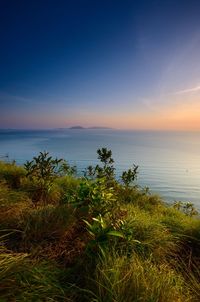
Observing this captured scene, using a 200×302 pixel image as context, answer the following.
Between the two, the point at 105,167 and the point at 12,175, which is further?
the point at 105,167

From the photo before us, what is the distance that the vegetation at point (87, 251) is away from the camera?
3188 millimetres

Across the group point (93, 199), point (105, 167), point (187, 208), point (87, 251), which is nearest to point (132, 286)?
point (87, 251)

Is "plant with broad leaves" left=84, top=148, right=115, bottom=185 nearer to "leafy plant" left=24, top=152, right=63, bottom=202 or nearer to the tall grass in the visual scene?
"leafy plant" left=24, top=152, right=63, bottom=202

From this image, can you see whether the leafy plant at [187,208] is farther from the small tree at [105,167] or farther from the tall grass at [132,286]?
the tall grass at [132,286]

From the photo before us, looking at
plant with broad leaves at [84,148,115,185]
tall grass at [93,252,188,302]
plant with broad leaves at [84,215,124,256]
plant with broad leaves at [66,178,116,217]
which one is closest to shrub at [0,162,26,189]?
plant with broad leaves at [84,148,115,185]

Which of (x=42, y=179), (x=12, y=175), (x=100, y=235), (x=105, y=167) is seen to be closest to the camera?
(x=100, y=235)

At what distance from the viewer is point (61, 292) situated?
3258 millimetres

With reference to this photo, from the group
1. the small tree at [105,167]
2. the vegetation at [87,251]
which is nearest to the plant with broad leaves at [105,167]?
the small tree at [105,167]

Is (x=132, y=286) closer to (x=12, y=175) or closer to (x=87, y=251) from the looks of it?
(x=87, y=251)

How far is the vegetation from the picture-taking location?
3.19 metres

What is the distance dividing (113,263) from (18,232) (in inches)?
69.2

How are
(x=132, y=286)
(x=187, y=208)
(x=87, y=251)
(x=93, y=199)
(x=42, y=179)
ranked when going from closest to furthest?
1. (x=132, y=286)
2. (x=87, y=251)
3. (x=93, y=199)
4. (x=42, y=179)
5. (x=187, y=208)

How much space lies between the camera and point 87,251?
4.04m

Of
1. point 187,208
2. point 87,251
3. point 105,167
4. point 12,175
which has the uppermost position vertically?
point 105,167
